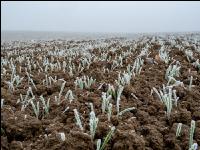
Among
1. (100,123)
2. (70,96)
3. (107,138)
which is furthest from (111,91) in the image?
(107,138)

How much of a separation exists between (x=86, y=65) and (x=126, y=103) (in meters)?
2.33

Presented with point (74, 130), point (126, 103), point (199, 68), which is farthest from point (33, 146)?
point (199, 68)

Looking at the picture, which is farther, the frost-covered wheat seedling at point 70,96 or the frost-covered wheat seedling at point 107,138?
the frost-covered wheat seedling at point 70,96

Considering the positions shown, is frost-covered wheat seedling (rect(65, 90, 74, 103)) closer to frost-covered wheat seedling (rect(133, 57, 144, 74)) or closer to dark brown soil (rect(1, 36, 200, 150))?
dark brown soil (rect(1, 36, 200, 150))

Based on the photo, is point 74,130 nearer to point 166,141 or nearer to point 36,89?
point 166,141

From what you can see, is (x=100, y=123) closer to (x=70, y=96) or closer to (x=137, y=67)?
(x=70, y=96)

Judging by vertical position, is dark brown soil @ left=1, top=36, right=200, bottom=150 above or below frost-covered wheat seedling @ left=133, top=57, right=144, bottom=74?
below

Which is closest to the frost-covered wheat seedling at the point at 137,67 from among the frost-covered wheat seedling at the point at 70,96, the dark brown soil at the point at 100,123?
the dark brown soil at the point at 100,123

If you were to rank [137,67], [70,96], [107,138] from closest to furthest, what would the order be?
[107,138] → [70,96] → [137,67]

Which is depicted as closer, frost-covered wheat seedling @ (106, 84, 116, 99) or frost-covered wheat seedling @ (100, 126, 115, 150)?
frost-covered wheat seedling @ (100, 126, 115, 150)

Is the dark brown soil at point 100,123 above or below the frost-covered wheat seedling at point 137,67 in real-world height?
below

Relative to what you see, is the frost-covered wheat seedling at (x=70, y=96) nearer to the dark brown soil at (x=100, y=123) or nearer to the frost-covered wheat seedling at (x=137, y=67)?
the dark brown soil at (x=100, y=123)

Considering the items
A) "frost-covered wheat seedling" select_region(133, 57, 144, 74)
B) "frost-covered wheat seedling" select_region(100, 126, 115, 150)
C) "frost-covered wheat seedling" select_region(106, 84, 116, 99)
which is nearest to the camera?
"frost-covered wheat seedling" select_region(100, 126, 115, 150)

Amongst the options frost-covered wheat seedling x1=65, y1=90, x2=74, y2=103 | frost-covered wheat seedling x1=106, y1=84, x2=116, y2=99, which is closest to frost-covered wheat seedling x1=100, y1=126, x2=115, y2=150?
frost-covered wheat seedling x1=65, y1=90, x2=74, y2=103
